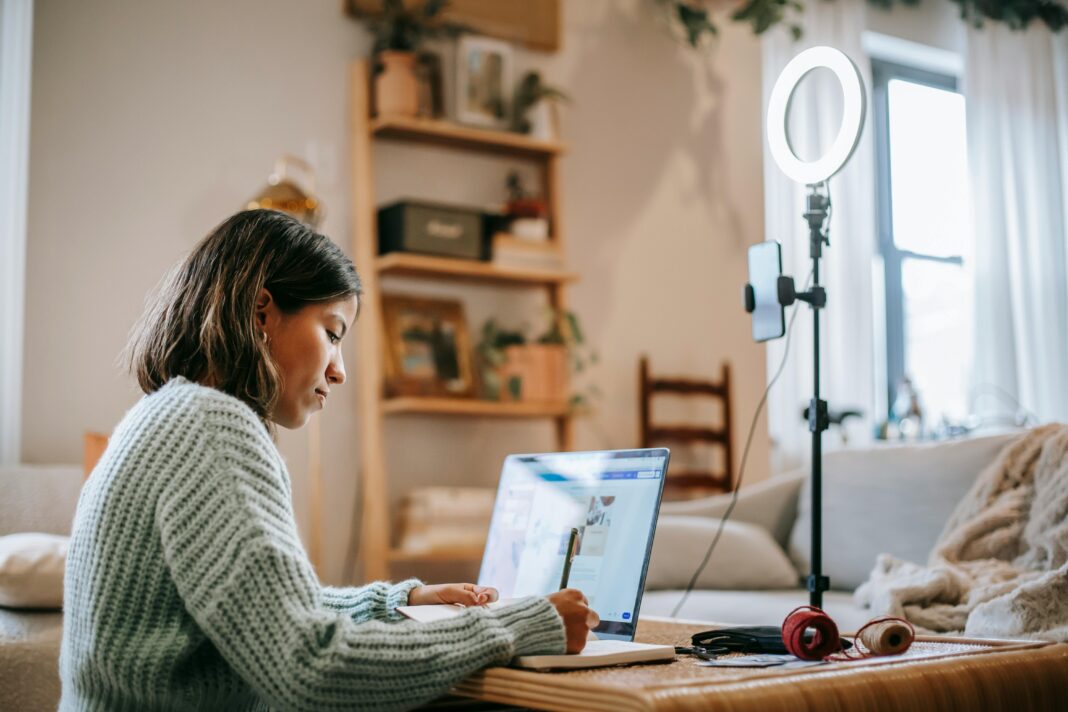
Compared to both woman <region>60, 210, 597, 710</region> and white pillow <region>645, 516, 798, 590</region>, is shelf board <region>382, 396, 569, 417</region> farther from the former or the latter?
woman <region>60, 210, 597, 710</region>

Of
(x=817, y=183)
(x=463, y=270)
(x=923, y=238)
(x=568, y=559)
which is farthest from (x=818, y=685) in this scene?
(x=923, y=238)

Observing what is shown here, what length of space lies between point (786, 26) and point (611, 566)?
3586 mm

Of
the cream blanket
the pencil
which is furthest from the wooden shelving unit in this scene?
the pencil

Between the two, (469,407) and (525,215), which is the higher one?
(525,215)

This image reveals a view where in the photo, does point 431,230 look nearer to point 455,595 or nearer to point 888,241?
point 455,595

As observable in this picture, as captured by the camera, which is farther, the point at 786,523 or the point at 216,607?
the point at 786,523

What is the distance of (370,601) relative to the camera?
4.74ft

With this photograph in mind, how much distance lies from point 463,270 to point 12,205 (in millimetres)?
1274

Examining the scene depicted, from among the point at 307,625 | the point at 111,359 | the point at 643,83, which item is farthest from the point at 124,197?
the point at 307,625

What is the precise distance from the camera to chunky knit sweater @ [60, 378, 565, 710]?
106cm

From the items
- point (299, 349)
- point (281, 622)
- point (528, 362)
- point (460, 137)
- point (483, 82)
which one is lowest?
point (281, 622)

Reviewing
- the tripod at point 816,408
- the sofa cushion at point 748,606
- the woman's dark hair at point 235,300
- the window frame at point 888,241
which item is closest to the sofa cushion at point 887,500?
the sofa cushion at point 748,606

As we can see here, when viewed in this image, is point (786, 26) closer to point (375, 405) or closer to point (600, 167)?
point (600, 167)

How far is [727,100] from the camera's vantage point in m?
Result: 4.62
